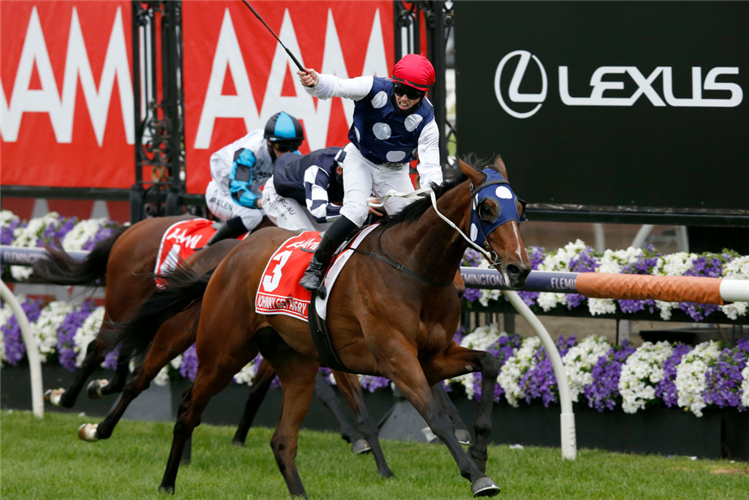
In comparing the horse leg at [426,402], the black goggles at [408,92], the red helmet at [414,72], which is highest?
the red helmet at [414,72]

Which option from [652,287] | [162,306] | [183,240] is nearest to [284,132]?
[183,240]

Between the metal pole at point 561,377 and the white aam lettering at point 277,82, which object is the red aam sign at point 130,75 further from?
the metal pole at point 561,377

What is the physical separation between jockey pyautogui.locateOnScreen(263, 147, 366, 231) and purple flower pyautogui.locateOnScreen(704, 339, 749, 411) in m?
2.41

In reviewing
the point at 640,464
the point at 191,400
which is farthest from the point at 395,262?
the point at 640,464

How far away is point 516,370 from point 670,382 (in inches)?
40.5

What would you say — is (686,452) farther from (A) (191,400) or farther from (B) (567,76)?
(A) (191,400)

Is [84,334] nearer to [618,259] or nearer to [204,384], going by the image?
[204,384]

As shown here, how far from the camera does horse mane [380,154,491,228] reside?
5.08 m

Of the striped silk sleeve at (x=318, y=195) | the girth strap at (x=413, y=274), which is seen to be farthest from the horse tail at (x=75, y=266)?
the girth strap at (x=413, y=274)

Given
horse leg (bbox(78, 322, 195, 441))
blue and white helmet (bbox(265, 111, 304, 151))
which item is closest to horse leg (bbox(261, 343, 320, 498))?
horse leg (bbox(78, 322, 195, 441))

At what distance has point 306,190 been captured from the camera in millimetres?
6480

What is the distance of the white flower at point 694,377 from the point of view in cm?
661

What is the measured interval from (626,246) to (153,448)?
3430 millimetres

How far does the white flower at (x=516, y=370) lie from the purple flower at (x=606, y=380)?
438mm
